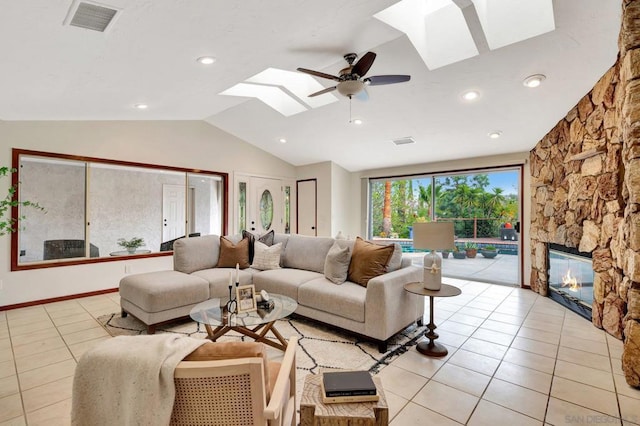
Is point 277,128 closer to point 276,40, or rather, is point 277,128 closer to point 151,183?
point 151,183

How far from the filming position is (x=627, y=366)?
86.0 inches

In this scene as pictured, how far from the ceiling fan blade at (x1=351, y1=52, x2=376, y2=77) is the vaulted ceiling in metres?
0.22

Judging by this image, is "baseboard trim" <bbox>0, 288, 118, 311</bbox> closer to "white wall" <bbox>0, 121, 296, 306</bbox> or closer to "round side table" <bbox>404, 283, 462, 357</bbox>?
"white wall" <bbox>0, 121, 296, 306</bbox>

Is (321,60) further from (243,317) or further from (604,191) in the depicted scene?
(604,191)

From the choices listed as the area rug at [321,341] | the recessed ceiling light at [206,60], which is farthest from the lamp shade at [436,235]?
the recessed ceiling light at [206,60]

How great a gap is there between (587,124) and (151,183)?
641 centimetres

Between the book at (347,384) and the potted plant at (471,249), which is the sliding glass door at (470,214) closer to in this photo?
the potted plant at (471,249)

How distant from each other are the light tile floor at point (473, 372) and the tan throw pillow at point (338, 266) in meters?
0.98

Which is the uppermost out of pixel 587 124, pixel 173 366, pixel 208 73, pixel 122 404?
pixel 208 73

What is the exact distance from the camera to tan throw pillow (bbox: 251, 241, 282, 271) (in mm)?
4051

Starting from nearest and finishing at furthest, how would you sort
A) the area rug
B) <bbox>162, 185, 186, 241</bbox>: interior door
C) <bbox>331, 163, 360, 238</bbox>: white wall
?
the area rug < <bbox>162, 185, 186, 241</bbox>: interior door < <bbox>331, 163, 360, 238</bbox>: white wall

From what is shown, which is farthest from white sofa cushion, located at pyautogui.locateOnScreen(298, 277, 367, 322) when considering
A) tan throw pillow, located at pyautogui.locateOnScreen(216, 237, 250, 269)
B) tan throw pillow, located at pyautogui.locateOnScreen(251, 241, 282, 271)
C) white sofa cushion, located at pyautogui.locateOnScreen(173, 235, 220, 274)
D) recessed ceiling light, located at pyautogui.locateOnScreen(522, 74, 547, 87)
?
recessed ceiling light, located at pyautogui.locateOnScreen(522, 74, 547, 87)

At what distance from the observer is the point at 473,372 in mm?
2383

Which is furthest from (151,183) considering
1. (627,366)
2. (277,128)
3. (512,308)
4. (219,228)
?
(627,366)
